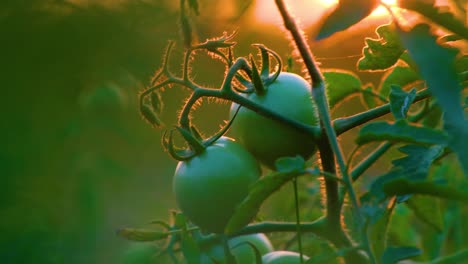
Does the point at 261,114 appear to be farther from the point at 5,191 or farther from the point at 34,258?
the point at 5,191

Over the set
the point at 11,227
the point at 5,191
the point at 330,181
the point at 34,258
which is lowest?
the point at 330,181

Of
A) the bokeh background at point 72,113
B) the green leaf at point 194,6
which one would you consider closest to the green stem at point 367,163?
the green leaf at point 194,6

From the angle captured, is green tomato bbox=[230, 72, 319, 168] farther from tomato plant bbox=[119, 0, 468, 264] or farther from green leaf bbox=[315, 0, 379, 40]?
green leaf bbox=[315, 0, 379, 40]

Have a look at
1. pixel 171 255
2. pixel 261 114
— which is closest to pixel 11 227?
pixel 171 255

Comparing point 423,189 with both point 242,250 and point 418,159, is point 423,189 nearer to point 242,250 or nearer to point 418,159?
point 418,159

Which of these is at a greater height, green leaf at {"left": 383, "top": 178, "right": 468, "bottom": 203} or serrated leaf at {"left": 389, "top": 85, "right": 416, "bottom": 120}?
serrated leaf at {"left": 389, "top": 85, "right": 416, "bottom": 120}

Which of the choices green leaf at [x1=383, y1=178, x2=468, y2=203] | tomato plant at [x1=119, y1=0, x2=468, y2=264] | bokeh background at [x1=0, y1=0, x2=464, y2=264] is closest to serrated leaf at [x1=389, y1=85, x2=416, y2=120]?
tomato plant at [x1=119, y1=0, x2=468, y2=264]
